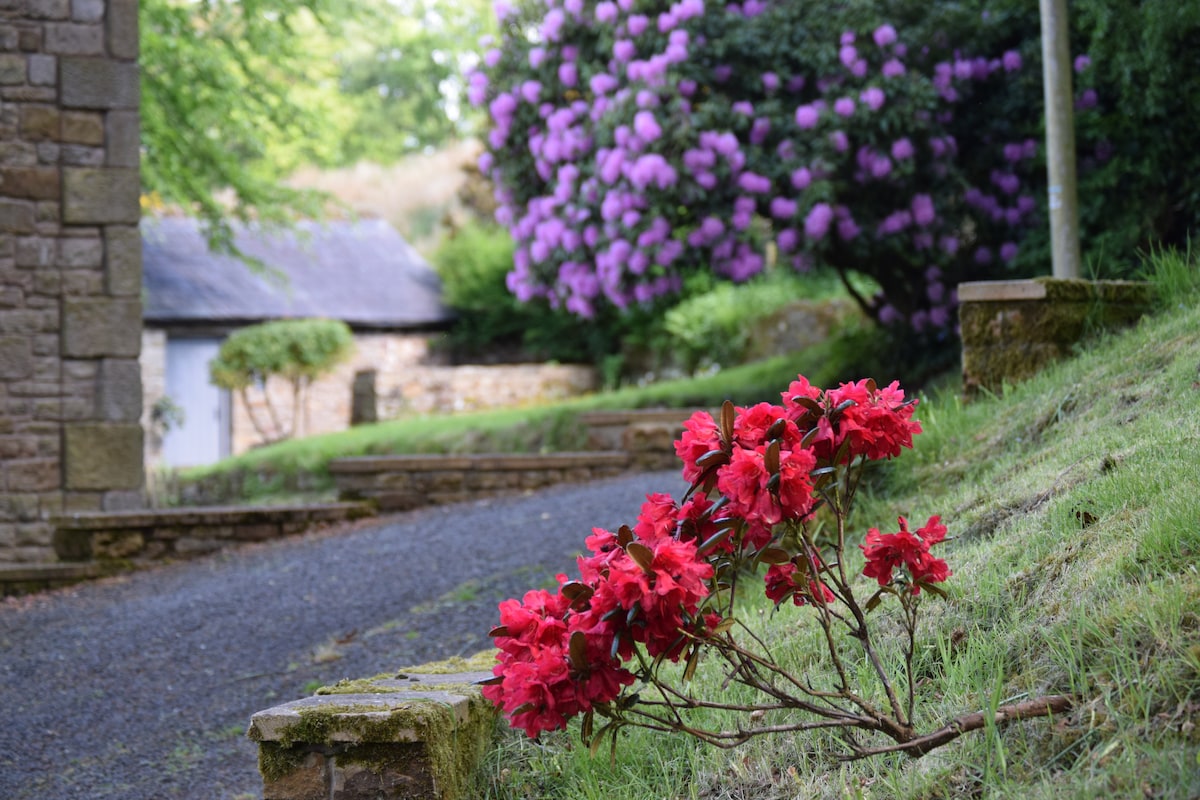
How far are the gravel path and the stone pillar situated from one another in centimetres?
109

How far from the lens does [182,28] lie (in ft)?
38.8

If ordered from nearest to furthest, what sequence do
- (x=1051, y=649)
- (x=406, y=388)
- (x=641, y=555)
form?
1. (x=641, y=555)
2. (x=1051, y=649)
3. (x=406, y=388)

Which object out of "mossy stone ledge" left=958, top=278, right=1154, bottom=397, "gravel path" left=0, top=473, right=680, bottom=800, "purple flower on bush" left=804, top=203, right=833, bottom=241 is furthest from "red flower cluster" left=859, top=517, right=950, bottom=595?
"purple flower on bush" left=804, top=203, right=833, bottom=241

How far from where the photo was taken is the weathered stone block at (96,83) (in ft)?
25.8

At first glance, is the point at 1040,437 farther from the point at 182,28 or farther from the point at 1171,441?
the point at 182,28

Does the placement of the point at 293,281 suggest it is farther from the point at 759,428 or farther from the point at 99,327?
the point at 759,428

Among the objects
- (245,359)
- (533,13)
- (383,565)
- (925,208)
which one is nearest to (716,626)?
(383,565)

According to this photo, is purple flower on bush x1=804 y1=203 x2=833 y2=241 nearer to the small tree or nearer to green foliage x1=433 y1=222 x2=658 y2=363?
green foliage x1=433 y1=222 x2=658 y2=363

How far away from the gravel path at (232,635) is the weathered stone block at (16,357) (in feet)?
5.27

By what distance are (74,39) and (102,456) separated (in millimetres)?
2743

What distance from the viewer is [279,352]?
1552 centimetres

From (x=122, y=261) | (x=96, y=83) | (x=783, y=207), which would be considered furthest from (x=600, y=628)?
(x=96, y=83)

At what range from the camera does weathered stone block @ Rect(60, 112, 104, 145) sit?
7.87 metres

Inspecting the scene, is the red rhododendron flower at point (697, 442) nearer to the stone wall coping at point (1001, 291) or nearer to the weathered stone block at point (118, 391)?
the stone wall coping at point (1001, 291)
